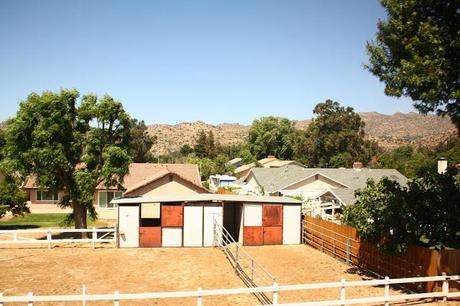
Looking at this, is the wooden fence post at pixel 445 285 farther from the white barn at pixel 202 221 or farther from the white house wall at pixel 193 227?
the white house wall at pixel 193 227

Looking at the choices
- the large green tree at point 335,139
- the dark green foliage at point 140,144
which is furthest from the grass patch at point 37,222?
the large green tree at point 335,139

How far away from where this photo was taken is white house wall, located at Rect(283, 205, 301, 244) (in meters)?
27.1

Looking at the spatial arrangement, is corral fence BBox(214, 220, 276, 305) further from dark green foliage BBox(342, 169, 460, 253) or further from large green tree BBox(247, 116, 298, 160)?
large green tree BBox(247, 116, 298, 160)

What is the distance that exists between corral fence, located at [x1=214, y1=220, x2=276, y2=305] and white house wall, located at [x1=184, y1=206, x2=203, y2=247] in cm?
97

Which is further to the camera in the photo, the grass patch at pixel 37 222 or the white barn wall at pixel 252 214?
the grass patch at pixel 37 222

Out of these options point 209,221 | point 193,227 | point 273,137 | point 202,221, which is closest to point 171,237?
point 193,227

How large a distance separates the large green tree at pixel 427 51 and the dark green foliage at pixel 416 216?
3181 millimetres

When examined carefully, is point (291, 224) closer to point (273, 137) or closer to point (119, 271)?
point (119, 271)

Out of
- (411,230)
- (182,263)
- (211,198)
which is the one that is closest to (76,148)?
(211,198)

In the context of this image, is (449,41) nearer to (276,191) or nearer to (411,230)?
(411,230)

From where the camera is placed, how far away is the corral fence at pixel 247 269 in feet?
54.6

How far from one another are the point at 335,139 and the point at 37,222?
5742 cm

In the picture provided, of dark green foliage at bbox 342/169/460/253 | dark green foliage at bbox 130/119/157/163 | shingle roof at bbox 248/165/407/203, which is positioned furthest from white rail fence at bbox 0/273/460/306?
dark green foliage at bbox 130/119/157/163

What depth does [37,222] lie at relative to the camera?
3822 centimetres
